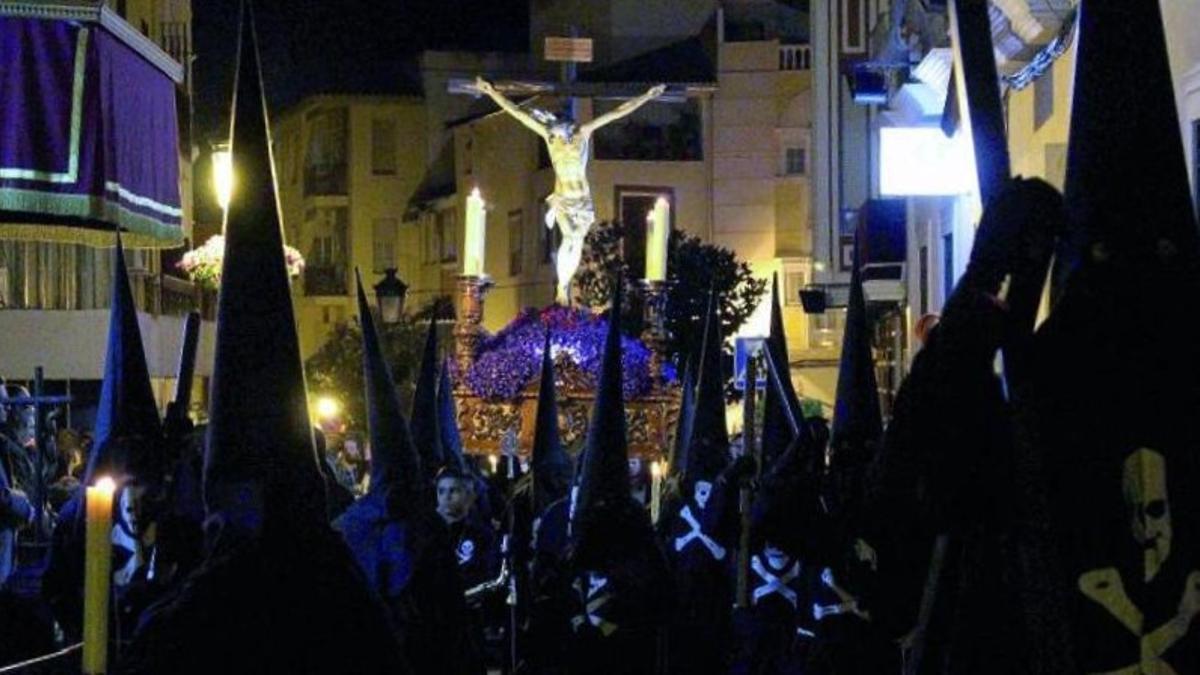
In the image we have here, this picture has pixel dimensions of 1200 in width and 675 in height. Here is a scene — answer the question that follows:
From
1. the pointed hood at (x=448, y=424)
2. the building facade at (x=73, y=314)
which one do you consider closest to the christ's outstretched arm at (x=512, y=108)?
the building facade at (x=73, y=314)

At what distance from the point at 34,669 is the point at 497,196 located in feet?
173

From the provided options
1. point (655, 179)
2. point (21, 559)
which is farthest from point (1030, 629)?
point (655, 179)

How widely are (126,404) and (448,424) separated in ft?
20.3

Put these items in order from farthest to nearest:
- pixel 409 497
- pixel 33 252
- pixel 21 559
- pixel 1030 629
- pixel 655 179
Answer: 1. pixel 655 179
2. pixel 33 252
3. pixel 21 559
4. pixel 409 497
5. pixel 1030 629

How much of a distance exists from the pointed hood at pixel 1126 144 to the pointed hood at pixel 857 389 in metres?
4.77

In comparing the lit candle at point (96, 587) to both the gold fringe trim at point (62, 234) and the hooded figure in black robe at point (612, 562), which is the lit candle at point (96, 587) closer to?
the hooded figure in black robe at point (612, 562)

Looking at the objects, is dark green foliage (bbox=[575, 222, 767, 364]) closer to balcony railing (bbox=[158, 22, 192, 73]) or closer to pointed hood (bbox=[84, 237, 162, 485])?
balcony railing (bbox=[158, 22, 192, 73])

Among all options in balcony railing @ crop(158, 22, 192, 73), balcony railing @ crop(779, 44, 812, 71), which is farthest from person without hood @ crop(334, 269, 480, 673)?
balcony railing @ crop(779, 44, 812, 71)

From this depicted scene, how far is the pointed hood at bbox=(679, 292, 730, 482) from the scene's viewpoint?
1101 cm

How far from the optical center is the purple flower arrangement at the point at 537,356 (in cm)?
1673

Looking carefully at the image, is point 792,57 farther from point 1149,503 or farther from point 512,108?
point 1149,503

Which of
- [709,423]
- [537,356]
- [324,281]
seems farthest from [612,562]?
[324,281]

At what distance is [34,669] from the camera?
5406 mm

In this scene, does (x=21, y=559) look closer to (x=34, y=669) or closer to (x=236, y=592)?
(x=34, y=669)
